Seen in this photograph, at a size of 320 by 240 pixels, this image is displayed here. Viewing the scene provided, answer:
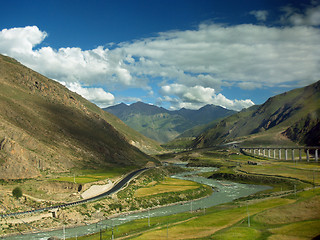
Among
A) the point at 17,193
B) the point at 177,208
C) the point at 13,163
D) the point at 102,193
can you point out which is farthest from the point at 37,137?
the point at 177,208

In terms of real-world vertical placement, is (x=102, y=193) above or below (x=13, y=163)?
below

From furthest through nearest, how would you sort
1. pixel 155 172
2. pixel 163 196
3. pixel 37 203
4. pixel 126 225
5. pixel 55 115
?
1. pixel 55 115
2. pixel 155 172
3. pixel 163 196
4. pixel 37 203
5. pixel 126 225

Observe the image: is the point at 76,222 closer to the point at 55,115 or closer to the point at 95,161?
the point at 95,161

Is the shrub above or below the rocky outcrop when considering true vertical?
below

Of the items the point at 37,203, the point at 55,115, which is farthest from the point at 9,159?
the point at 55,115

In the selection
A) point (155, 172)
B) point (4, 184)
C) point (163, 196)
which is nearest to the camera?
point (4, 184)

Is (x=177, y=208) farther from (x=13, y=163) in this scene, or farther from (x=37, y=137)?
(x=37, y=137)

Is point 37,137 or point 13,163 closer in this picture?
point 13,163

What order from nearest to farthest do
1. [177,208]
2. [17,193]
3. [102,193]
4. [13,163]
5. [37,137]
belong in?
[17,193] < [177,208] < [13,163] < [102,193] < [37,137]

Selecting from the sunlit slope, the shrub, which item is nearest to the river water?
the shrub

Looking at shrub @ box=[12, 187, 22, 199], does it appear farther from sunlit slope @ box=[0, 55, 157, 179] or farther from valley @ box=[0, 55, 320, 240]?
sunlit slope @ box=[0, 55, 157, 179]

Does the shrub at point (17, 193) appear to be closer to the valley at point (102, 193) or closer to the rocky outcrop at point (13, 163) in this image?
the valley at point (102, 193)
